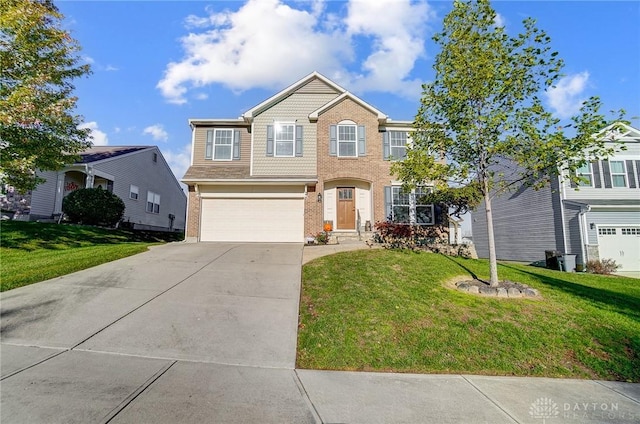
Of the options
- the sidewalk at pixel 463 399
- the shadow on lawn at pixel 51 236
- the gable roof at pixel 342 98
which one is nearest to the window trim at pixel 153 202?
the shadow on lawn at pixel 51 236

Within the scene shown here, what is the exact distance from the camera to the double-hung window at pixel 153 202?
961 inches

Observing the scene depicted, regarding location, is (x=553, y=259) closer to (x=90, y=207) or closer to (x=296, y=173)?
(x=296, y=173)

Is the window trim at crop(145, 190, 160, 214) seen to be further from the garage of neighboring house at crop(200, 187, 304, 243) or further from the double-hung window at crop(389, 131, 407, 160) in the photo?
the double-hung window at crop(389, 131, 407, 160)

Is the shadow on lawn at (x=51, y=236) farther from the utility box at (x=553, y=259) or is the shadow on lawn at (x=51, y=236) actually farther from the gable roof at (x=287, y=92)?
the utility box at (x=553, y=259)

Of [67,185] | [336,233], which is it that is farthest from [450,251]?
[67,185]

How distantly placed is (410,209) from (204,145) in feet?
35.5

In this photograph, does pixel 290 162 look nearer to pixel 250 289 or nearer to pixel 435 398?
pixel 250 289

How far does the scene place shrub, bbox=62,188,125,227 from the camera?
1619cm

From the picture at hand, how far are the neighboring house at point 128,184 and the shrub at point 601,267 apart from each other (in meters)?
25.2

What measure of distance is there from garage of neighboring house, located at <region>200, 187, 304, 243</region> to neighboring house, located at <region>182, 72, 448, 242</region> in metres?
0.05

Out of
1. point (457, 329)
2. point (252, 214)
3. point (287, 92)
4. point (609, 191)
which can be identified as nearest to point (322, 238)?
point (252, 214)

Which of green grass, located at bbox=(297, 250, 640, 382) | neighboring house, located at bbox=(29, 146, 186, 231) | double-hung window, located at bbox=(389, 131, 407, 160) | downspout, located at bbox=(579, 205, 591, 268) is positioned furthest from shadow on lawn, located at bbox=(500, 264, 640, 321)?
neighboring house, located at bbox=(29, 146, 186, 231)

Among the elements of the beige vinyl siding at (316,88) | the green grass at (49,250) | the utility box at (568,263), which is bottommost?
the utility box at (568,263)

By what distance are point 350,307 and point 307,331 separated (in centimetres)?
123
